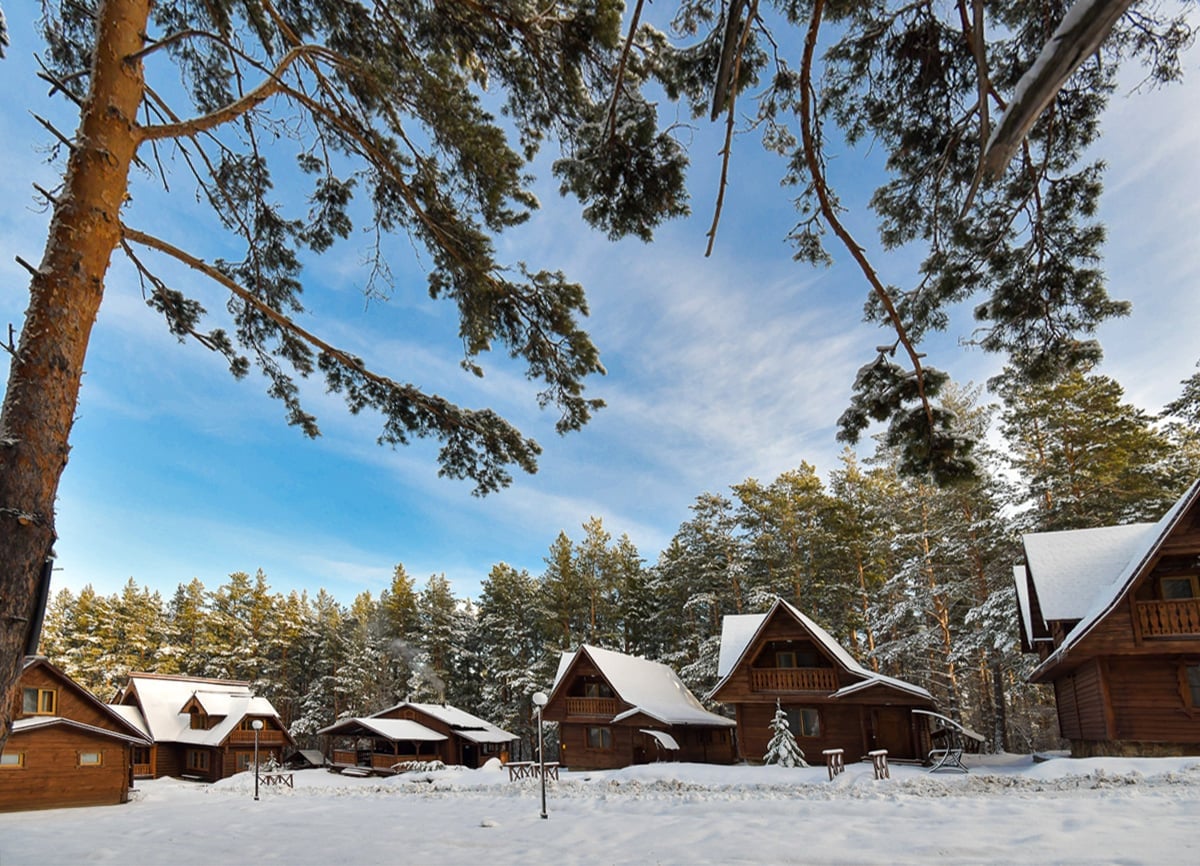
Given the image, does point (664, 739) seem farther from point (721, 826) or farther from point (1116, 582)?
point (721, 826)

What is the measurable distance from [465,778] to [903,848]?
20674mm

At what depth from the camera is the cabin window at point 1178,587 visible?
14172 mm

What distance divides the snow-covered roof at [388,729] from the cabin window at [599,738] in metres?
9.37

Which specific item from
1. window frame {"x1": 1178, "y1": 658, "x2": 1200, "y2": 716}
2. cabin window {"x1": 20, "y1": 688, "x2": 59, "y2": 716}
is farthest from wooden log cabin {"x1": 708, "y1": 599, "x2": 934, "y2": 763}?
cabin window {"x1": 20, "y1": 688, "x2": 59, "y2": 716}

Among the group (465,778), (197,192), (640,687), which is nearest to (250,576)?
(465,778)

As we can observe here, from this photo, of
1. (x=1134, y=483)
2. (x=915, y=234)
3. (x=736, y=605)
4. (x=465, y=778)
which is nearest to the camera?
(x=915, y=234)

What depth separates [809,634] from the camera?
2112cm

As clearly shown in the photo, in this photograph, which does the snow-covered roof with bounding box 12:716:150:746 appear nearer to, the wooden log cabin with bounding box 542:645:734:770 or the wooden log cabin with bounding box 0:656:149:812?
the wooden log cabin with bounding box 0:656:149:812

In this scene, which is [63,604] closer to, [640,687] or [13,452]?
[640,687]

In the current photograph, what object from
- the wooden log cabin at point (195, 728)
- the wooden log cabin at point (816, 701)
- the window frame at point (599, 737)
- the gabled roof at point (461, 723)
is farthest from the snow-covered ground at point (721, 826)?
the gabled roof at point (461, 723)

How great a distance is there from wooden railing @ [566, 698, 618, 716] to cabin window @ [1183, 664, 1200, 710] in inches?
684

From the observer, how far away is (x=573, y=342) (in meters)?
6.96

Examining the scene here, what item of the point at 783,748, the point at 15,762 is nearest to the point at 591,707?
the point at 783,748

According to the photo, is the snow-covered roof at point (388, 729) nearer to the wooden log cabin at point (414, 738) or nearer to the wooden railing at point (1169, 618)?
the wooden log cabin at point (414, 738)
